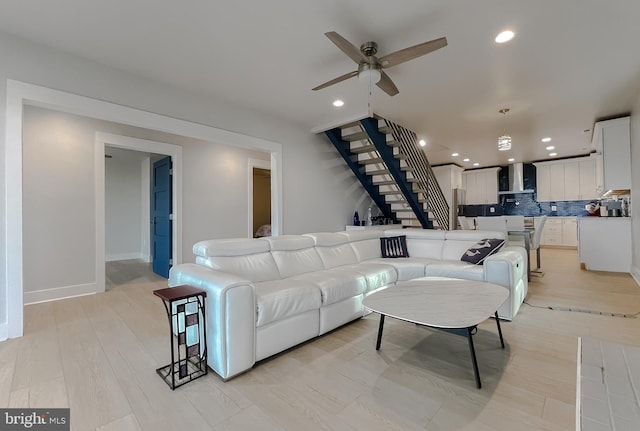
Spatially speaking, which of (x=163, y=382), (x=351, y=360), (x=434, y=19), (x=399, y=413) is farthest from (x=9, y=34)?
(x=399, y=413)

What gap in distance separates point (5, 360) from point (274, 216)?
3.21 metres

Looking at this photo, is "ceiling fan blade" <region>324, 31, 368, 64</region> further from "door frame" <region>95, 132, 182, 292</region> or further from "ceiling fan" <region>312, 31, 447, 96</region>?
"door frame" <region>95, 132, 182, 292</region>

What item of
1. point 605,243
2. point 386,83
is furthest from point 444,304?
point 605,243

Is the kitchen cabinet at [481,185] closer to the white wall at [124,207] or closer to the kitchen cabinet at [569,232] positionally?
the kitchen cabinet at [569,232]

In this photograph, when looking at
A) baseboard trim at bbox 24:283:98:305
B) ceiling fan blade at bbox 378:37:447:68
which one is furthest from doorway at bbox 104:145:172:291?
ceiling fan blade at bbox 378:37:447:68

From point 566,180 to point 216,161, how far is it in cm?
928

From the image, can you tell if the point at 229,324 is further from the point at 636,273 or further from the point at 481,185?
the point at 481,185

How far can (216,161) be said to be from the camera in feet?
17.5

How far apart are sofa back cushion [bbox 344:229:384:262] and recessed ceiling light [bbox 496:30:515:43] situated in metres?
2.58

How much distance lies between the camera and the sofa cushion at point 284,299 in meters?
2.09

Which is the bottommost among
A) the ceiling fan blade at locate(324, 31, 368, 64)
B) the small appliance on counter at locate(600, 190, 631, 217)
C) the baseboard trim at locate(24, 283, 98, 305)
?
the baseboard trim at locate(24, 283, 98, 305)

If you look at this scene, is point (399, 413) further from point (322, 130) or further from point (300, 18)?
point (322, 130)

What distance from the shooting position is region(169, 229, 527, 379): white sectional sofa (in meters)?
1.91

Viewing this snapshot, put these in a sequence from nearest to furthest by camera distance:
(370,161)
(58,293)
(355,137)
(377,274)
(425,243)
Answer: (377,274) → (58,293) → (425,243) → (355,137) → (370,161)
